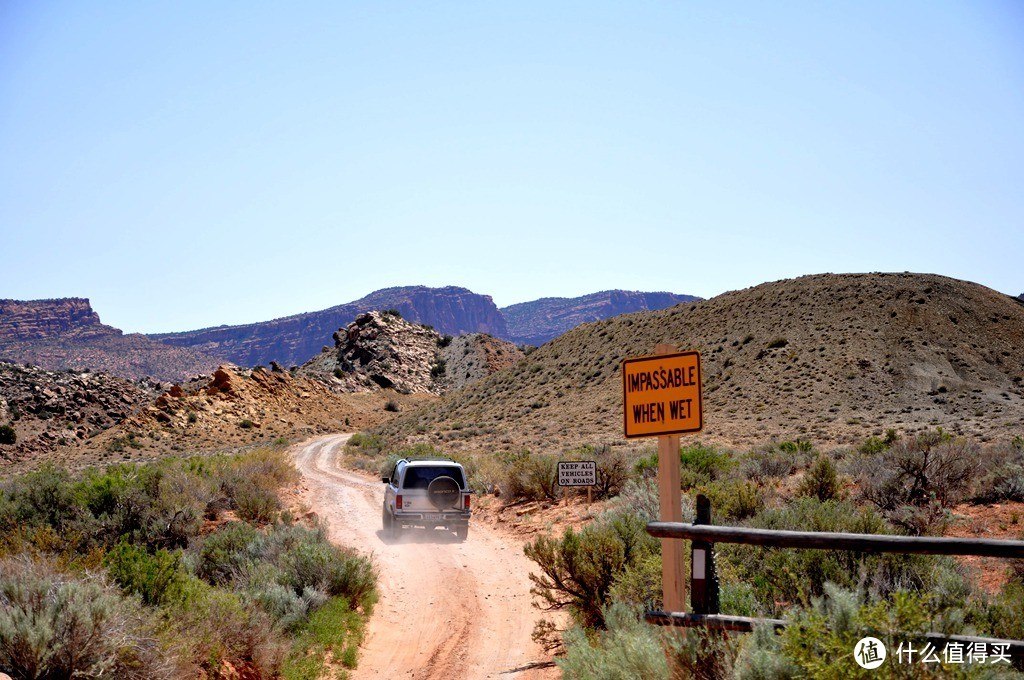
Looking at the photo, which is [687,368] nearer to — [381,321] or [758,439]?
[758,439]

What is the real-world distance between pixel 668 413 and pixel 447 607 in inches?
277

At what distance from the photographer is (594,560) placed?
892cm

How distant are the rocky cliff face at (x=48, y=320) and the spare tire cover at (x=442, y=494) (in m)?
152

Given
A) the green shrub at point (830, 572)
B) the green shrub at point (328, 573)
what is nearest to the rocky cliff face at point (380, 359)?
the green shrub at point (328, 573)

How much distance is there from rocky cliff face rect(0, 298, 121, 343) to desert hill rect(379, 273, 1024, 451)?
11248 cm

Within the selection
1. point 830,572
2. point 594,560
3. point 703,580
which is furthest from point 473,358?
point 703,580

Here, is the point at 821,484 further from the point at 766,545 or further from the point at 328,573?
the point at 766,545

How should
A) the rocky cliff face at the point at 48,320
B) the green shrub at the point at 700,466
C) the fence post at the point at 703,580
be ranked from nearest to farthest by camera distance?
the fence post at the point at 703,580
the green shrub at the point at 700,466
the rocky cliff face at the point at 48,320

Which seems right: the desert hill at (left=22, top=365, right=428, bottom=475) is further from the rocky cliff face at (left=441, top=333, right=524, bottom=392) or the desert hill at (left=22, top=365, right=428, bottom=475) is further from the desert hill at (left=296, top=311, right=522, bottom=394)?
the rocky cliff face at (left=441, top=333, right=524, bottom=392)

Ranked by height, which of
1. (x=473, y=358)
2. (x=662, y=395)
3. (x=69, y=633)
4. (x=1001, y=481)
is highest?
(x=473, y=358)

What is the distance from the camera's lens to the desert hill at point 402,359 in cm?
9506

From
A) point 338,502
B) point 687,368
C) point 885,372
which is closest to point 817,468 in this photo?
point 687,368

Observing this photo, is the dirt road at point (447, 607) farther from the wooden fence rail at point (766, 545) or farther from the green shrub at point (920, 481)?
the green shrub at point (920, 481)

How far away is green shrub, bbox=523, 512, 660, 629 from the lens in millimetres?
8773
